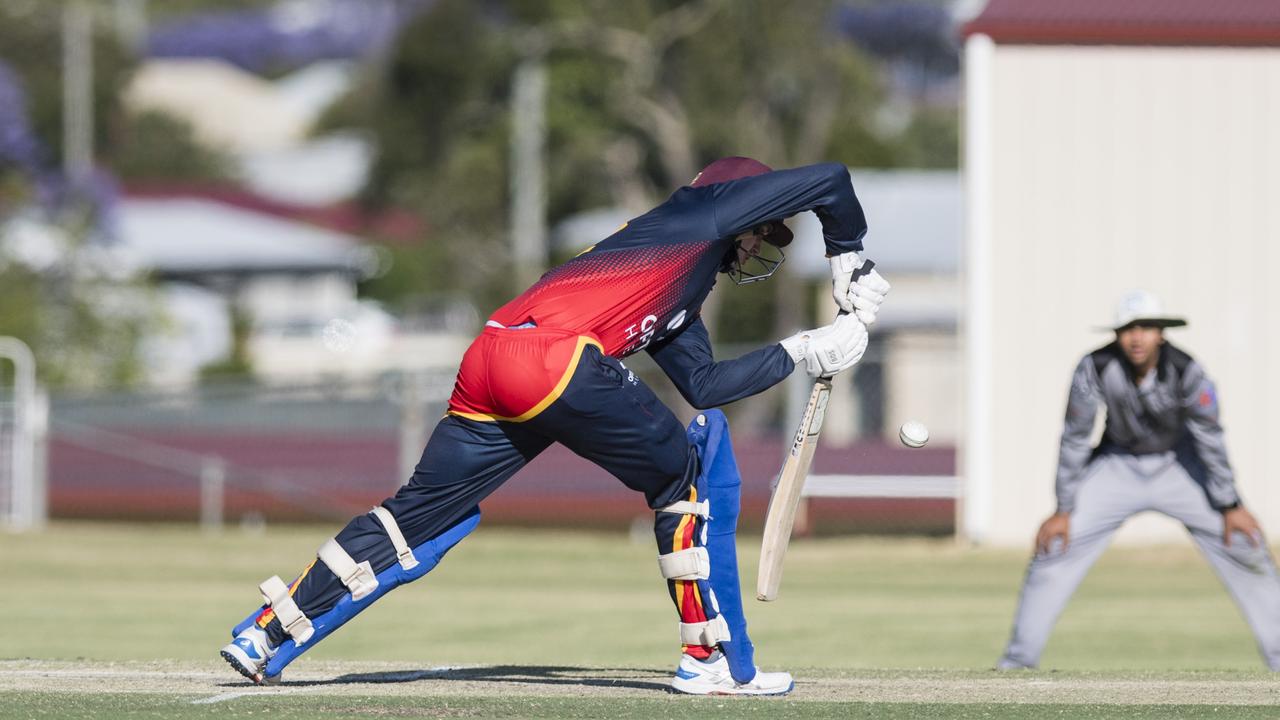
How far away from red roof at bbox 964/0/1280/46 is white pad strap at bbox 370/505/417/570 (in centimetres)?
1479

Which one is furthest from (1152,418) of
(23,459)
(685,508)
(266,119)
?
(266,119)

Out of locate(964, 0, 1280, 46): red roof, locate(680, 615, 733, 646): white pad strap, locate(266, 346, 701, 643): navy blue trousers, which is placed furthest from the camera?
locate(964, 0, 1280, 46): red roof

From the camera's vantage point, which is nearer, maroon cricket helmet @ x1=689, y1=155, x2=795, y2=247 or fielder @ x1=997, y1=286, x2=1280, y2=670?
maroon cricket helmet @ x1=689, y1=155, x2=795, y2=247

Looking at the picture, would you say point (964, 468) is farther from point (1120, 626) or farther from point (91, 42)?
point (91, 42)

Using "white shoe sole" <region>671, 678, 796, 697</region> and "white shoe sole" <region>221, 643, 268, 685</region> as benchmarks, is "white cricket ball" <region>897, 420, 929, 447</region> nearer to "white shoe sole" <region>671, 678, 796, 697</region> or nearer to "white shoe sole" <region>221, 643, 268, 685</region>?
"white shoe sole" <region>671, 678, 796, 697</region>

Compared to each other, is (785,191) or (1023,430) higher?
(785,191)

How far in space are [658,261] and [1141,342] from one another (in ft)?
12.1

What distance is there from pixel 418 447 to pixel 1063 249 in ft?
23.5

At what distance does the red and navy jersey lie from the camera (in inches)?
306

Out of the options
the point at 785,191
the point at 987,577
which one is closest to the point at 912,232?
the point at 987,577

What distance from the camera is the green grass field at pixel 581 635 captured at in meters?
8.02

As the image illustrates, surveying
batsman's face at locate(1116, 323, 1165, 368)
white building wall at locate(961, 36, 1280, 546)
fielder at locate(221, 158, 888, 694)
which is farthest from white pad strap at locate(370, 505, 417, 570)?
white building wall at locate(961, 36, 1280, 546)

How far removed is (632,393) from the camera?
7738 mm

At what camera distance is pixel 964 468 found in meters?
22.2
